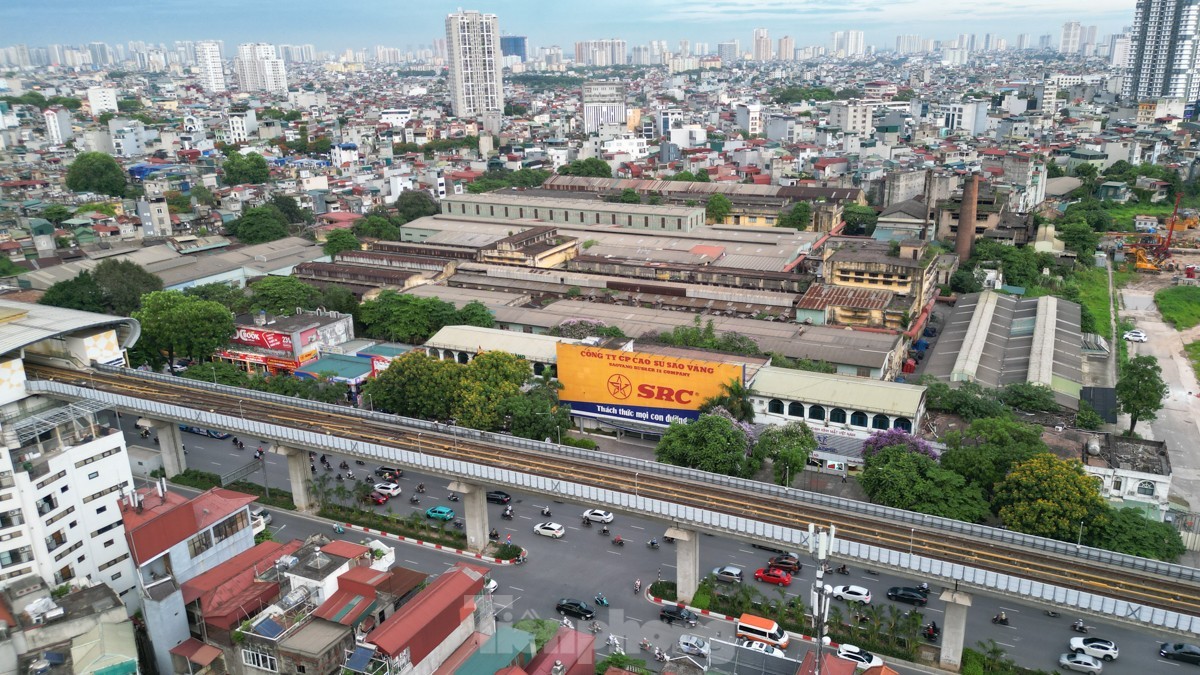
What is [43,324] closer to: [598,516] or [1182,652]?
[598,516]

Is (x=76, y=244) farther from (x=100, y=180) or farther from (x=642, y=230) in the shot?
(x=642, y=230)

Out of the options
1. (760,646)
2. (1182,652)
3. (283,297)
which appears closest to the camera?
(1182,652)

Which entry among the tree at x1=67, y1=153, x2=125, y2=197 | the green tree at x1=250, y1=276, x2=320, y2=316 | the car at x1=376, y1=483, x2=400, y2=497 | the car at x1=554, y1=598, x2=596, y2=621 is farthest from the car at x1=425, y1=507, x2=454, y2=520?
the tree at x1=67, y1=153, x2=125, y2=197

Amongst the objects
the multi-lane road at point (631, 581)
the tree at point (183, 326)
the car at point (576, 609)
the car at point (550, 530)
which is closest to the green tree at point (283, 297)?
the tree at point (183, 326)

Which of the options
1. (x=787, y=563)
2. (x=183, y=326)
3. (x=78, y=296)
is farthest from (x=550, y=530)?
(x=78, y=296)

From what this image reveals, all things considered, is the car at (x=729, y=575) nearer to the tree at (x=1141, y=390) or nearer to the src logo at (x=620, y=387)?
the src logo at (x=620, y=387)

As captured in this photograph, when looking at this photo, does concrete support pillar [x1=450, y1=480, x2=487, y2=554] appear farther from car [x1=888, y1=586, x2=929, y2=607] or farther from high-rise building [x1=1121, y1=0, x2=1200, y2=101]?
high-rise building [x1=1121, y1=0, x2=1200, y2=101]
